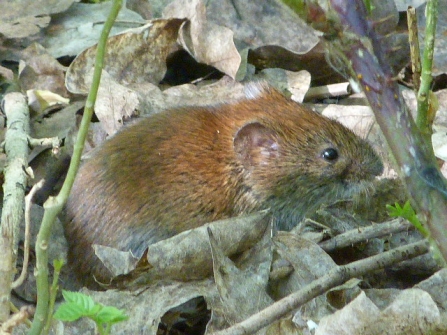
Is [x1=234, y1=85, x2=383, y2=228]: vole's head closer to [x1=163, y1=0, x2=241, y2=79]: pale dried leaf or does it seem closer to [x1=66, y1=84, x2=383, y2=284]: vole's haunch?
[x1=66, y1=84, x2=383, y2=284]: vole's haunch

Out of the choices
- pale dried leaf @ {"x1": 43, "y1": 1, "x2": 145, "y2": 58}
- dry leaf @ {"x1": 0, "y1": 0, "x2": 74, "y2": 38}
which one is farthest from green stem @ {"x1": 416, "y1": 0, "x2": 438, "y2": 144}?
dry leaf @ {"x1": 0, "y1": 0, "x2": 74, "y2": 38}

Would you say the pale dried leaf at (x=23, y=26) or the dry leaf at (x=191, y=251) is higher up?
the dry leaf at (x=191, y=251)

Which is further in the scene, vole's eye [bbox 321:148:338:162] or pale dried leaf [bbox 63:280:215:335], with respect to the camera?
vole's eye [bbox 321:148:338:162]

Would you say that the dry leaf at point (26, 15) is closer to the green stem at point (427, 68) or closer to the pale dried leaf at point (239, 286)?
the pale dried leaf at point (239, 286)

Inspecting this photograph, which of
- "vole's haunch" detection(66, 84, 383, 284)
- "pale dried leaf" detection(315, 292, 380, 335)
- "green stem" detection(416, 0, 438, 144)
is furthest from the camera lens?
"vole's haunch" detection(66, 84, 383, 284)

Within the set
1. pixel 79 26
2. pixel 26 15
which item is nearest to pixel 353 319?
pixel 79 26

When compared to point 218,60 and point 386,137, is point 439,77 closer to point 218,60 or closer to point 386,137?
point 218,60

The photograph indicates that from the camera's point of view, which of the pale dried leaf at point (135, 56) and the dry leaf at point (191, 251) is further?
the pale dried leaf at point (135, 56)

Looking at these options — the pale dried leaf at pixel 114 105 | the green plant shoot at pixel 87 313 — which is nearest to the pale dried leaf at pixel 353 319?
the green plant shoot at pixel 87 313
